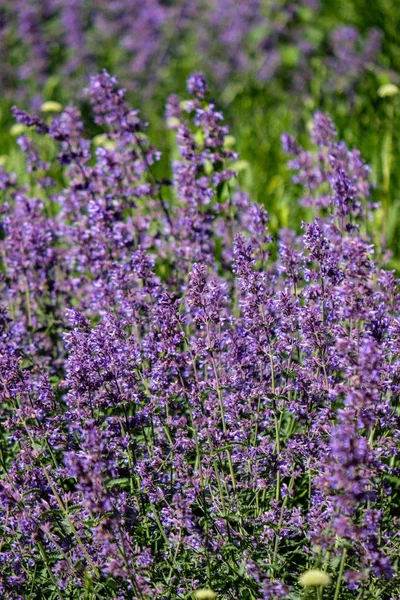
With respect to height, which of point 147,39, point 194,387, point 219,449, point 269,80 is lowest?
point 219,449

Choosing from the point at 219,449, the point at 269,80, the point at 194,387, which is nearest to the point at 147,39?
the point at 269,80

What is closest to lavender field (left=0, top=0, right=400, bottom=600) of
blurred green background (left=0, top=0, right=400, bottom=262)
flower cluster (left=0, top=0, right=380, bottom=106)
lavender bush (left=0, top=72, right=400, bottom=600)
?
lavender bush (left=0, top=72, right=400, bottom=600)

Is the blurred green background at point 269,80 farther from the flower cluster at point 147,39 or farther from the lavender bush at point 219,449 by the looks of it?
the lavender bush at point 219,449

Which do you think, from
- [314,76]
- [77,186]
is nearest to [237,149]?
[314,76]

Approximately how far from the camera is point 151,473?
278 cm

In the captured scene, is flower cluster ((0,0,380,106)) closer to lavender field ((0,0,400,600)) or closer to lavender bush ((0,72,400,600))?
lavender field ((0,0,400,600))

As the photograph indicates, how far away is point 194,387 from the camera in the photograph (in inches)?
110

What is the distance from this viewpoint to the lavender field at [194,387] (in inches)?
95.6

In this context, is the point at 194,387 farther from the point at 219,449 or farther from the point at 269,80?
the point at 269,80

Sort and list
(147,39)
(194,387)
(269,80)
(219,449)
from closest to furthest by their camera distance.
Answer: (219,449) < (194,387) < (269,80) < (147,39)

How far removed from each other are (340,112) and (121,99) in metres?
4.77

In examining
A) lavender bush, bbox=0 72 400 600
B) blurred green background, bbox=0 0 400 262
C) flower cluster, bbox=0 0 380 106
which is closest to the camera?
lavender bush, bbox=0 72 400 600

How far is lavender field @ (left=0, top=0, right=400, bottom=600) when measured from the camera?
2428 millimetres

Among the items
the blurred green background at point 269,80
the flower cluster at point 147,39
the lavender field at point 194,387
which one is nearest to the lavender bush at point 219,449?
the lavender field at point 194,387
